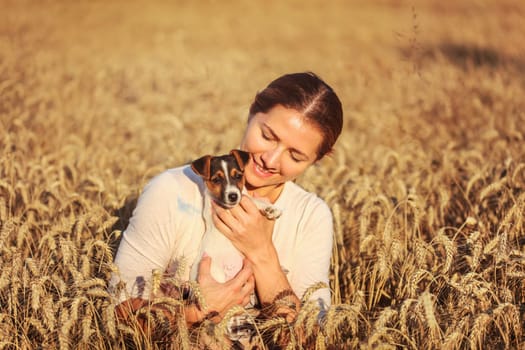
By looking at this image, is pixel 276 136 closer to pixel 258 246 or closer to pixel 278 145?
pixel 278 145

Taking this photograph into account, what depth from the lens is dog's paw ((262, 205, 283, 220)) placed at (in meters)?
3.55

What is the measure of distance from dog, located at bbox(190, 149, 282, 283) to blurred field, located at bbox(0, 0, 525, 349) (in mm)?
511

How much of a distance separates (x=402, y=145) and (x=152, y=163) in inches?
136

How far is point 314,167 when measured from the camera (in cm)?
631

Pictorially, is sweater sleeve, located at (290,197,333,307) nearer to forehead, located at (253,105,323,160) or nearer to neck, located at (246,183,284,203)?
neck, located at (246,183,284,203)

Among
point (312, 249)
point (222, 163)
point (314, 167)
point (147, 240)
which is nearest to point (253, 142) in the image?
point (222, 163)

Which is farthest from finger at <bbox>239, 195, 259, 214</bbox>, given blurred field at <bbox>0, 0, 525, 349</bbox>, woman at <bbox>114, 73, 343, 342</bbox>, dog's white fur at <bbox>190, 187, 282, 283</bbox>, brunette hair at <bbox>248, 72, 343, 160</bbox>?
blurred field at <bbox>0, 0, 525, 349</bbox>

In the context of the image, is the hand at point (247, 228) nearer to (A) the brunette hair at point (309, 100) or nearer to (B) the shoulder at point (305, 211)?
(B) the shoulder at point (305, 211)

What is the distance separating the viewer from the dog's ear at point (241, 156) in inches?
141

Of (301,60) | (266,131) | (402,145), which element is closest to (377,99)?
(402,145)

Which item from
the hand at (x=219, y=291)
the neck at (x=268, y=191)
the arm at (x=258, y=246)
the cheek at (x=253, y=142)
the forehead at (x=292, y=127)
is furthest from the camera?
the neck at (x=268, y=191)

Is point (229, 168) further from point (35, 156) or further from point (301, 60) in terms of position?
point (301, 60)

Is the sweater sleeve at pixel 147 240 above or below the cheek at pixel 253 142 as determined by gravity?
below

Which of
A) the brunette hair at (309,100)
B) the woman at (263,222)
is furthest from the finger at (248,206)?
the brunette hair at (309,100)
